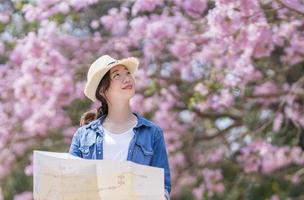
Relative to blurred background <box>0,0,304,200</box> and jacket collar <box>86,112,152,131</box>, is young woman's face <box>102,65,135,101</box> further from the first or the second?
blurred background <box>0,0,304,200</box>

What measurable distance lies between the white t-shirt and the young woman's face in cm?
12

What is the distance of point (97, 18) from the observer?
20.0 feet

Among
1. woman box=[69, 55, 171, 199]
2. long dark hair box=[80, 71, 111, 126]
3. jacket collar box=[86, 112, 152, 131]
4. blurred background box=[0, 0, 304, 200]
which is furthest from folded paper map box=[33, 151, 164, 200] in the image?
blurred background box=[0, 0, 304, 200]

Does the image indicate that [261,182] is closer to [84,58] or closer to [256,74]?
[256,74]

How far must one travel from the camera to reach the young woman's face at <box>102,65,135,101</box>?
251cm

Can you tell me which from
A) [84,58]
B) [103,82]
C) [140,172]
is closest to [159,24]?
[84,58]

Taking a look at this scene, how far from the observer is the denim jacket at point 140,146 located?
2.44 m

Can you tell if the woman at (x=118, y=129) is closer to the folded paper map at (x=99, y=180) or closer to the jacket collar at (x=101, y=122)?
the jacket collar at (x=101, y=122)

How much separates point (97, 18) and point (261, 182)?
1.71 metres

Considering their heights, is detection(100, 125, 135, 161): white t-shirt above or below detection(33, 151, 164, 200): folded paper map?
above

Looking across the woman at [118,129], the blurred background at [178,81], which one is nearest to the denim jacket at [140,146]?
the woman at [118,129]

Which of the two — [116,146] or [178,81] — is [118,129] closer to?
[116,146]

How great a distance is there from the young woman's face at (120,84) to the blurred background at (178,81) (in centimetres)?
243

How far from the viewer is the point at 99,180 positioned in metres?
2.25
